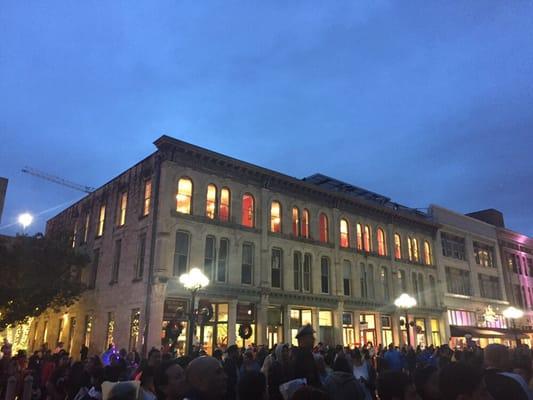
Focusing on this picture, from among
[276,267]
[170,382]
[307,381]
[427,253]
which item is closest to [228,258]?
[276,267]

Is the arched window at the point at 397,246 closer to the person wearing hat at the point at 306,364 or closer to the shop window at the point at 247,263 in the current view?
the shop window at the point at 247,263

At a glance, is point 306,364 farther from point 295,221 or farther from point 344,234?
point 344,234

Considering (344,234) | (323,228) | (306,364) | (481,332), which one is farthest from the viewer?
(481,332)

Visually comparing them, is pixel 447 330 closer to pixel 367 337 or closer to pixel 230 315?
pixel 367 337

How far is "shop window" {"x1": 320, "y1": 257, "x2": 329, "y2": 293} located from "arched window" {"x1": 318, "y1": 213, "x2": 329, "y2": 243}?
1.46 m

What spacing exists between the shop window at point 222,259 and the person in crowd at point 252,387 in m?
21.6

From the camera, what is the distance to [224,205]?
27.4 meters

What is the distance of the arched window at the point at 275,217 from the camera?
2945 cm

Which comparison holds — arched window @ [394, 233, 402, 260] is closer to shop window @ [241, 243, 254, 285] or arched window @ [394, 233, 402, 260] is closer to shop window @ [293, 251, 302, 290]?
shop window @ [293, 251, 302, 290]

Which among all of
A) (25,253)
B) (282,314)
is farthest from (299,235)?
(25,253)

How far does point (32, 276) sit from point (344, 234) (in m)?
21.6

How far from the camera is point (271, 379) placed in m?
6.05

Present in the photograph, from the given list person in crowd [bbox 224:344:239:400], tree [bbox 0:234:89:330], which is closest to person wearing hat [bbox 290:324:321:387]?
person in crowd [bbox 224:344:239:400]

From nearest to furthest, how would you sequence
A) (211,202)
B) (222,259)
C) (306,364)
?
(306,364) < (222,259) < (211,202)
